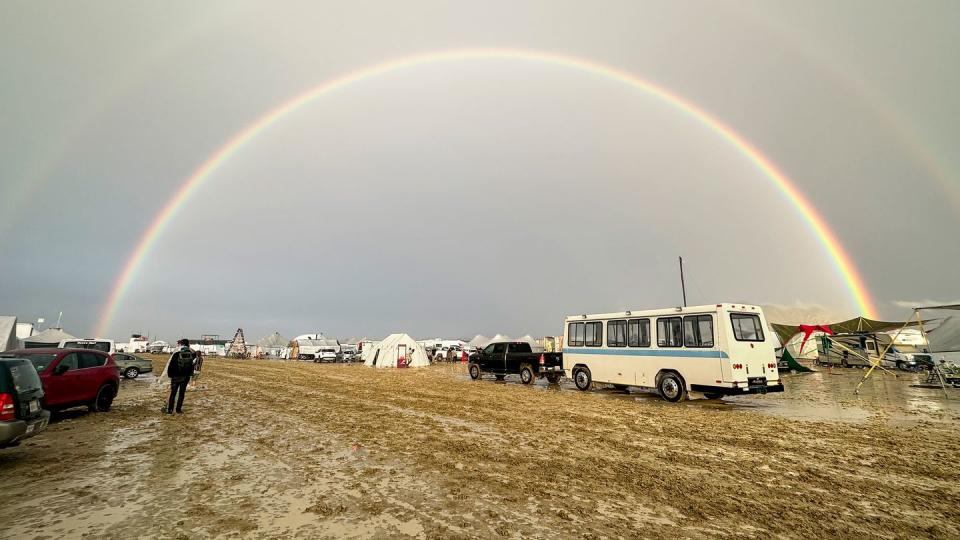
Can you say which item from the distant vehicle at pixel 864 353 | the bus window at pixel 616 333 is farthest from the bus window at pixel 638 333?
the distant vehicle at pixel 864 353

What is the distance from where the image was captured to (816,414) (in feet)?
40.5

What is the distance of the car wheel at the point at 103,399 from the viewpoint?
12.0 m

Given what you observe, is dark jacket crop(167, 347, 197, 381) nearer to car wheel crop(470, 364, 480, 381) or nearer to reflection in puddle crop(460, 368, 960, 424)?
reflection in puddle crop(460, 368, 960, 424)

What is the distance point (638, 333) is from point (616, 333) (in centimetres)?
104

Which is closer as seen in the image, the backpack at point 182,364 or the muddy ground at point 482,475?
the muddy ground at point 482,475

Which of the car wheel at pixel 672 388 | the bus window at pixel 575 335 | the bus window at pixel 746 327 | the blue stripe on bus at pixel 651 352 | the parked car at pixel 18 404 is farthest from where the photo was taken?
the bus window at pixel 575 335

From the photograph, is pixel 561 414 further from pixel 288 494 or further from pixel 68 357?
pixel 68 357

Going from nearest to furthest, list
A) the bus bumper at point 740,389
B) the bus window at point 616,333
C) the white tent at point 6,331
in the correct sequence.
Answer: the bus bumper at point 740,389, the bus window at point 616,333, the white tent at point 6,331

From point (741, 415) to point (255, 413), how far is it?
14250 millimetres

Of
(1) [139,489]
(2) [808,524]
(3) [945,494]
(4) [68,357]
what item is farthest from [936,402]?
(4) [68,357]

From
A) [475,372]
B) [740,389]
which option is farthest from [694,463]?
[475,372]

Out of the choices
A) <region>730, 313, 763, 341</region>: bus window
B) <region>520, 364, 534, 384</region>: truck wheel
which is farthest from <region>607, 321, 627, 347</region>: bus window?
<region>520, 364, 534, 384</region>: truck wheel

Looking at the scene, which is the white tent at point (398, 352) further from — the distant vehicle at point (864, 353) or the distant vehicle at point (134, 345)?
the distant vehicle at point (134, 345)

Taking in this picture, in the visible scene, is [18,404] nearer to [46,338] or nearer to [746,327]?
[746,327]
